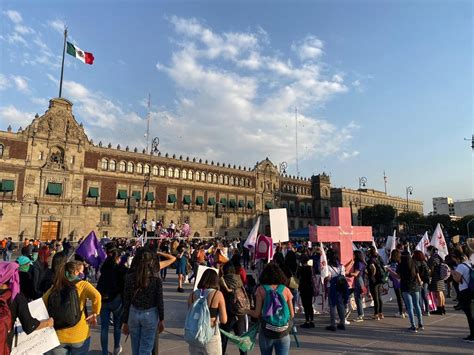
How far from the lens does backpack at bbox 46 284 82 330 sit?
3.59 meters

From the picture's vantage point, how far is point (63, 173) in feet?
116

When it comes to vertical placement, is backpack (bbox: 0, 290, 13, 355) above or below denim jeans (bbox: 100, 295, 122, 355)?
above

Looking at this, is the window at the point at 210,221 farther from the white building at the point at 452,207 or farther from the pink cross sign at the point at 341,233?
the white building at the point at 452,207

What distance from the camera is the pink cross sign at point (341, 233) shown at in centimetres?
802

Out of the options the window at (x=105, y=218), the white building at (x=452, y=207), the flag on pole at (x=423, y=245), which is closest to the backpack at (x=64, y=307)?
the flag on pole at (x=423, y=245)

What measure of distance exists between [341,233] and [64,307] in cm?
667

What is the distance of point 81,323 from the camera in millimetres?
3732

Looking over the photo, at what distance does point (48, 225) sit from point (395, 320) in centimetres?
3565

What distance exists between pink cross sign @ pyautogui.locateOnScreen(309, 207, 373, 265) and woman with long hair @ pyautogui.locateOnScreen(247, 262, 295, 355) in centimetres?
410

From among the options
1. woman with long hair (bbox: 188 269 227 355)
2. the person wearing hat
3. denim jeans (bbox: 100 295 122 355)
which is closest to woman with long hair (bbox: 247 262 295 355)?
woman with long hair (bbox: 188 269 227 355)

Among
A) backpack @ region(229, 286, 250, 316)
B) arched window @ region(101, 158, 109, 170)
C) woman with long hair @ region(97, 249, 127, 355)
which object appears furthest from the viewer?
arched window @ region(101, 158, 109, 170)

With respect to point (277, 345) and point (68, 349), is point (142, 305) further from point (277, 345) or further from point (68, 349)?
point (277, 345)

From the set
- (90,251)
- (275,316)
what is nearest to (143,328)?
(275,316)

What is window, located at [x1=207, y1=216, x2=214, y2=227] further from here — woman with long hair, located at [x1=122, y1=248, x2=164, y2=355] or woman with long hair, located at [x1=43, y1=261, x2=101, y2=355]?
woman with long hair, located at [x1=43, y1=261, x2=101, y2=355]
